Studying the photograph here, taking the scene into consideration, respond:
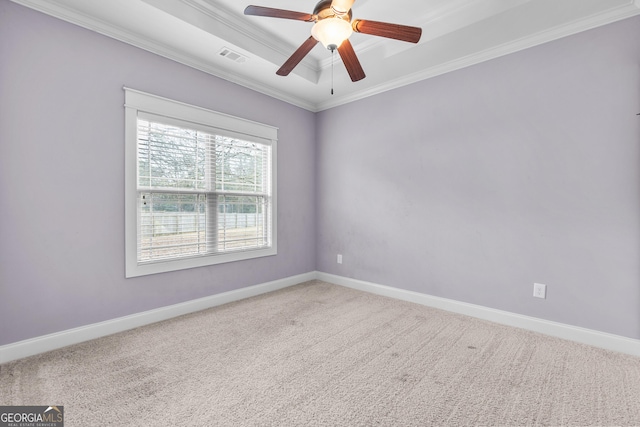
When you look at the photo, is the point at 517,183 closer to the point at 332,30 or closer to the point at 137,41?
the point at 332,30

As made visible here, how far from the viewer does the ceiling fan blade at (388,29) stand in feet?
5.83

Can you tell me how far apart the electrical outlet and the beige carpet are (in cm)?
36

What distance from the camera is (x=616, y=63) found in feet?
7.31

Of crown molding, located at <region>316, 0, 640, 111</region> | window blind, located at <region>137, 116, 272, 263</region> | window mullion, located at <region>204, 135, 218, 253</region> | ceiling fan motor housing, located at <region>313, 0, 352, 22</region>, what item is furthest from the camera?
window mullion, located at <region>204, 135, 218, 253</region>

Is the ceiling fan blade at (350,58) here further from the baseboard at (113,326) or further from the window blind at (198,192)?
the baseboard at (113,326)

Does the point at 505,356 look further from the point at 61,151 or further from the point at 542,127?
the point at 61,151

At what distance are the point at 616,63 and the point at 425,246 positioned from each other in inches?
85.5

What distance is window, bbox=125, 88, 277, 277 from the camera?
2605mm

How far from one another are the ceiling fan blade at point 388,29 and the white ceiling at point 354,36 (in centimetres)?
86

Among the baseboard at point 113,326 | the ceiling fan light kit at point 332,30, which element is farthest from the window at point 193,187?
the ceiling fan light kit at point 332,30

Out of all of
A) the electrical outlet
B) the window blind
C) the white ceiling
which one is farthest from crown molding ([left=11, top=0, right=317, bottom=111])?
the electrical outlet

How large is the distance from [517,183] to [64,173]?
3862 millimetres

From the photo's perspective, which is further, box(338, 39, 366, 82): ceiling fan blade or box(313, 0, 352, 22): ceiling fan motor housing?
box(338, 39, 366, 82): ceiling fan blade

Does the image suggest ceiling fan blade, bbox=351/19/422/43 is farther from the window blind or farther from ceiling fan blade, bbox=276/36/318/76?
the window blind
